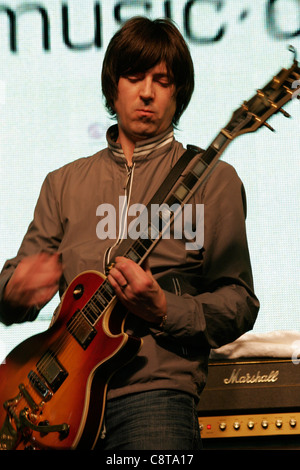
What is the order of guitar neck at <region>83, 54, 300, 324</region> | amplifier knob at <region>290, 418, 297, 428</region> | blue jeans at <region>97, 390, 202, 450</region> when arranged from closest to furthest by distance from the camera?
blue jeans at <region>97, 390, 202, 450</region>
guitar neck at <region>83, 54, 300, 324</region>
amplifier knob at <region>290, 418, 297, 428</region>

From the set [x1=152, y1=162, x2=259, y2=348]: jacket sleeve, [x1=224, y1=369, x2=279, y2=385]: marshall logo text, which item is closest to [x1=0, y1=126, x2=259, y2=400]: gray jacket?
[x1=152, y1=162, x2=259, y2=348]: jacket sleeve

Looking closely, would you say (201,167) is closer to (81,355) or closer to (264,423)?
(81,355)

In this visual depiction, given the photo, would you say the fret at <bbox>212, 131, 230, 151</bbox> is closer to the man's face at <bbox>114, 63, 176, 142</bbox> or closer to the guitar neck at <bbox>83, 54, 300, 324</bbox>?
the guitar neck at <bbox>83, 54, 300, 324</bbox>

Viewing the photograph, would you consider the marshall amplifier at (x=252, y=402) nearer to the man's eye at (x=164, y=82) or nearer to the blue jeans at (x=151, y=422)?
the blue jeans at (x=151, y=422)

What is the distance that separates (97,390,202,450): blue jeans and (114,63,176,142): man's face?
1.87 ft

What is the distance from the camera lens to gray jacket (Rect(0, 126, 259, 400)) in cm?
134

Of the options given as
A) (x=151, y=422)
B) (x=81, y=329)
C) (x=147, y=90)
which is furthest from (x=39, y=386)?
(x=147, y=90)

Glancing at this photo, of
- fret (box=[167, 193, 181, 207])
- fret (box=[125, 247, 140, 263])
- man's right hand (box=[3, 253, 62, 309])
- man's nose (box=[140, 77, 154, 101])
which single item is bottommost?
man's right hand (box=[3, 253, 62, 309])

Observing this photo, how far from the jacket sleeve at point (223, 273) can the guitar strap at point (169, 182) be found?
2.4 inches

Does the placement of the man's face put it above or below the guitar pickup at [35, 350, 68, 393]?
above

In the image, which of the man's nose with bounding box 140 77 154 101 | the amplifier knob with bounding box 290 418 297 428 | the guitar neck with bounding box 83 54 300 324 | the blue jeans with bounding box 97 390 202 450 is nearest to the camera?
the blue jeans with bounding box 97 390 202 450

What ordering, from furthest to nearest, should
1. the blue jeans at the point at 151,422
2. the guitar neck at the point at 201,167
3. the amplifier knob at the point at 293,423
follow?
1. the amplifier knob at the point at 293,423
2. the guitar neck at the point at 201,167
3. the blue jeans at the point at 151,422

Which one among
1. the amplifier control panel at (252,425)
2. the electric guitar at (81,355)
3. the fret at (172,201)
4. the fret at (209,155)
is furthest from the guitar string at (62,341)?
the amplifier control panel at (252,425)

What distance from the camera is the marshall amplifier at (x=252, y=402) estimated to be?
76.8 inches
